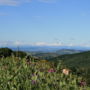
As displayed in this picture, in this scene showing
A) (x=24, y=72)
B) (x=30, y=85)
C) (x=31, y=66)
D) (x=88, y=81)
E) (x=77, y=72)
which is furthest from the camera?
(x=77, y=72)

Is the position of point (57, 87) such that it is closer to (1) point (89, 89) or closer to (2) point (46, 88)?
(2) point (46, 88)

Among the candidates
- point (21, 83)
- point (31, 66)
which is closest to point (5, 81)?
point (21, 83)

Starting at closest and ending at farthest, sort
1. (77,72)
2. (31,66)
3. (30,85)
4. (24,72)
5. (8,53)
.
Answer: (30,85)
(24,72)
(31,66)
(77,72)
(8,53)

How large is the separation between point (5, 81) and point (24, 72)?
6.18 feet

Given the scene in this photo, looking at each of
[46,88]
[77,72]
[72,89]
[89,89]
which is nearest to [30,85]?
[46,88]

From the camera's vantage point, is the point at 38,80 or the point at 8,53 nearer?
the point at 38,80

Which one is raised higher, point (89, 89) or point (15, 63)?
point (15, 63)

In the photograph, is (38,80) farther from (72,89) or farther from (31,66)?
(31,66)

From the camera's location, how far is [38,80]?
11008 mm

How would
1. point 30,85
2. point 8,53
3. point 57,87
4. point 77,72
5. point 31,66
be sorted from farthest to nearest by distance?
point 8,53
point 77,72
point 31,66
point 57,87
point 30,85

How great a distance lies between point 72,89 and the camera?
11.3 meters

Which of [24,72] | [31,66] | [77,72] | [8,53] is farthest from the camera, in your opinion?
[8,53]

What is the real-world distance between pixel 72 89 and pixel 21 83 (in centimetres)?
177

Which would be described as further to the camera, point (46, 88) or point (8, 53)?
point (8, 53)
